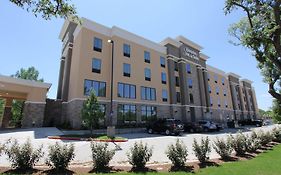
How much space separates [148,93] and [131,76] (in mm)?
4483

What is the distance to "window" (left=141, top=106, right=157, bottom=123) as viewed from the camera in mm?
29234

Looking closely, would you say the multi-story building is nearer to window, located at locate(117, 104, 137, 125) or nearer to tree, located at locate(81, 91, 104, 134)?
window, located at locate(117, 104, 137, 125)

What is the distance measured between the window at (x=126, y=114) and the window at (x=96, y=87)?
3502mm

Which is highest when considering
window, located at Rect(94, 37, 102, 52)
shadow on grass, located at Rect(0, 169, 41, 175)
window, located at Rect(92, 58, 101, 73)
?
window, located at Rect(94, 37, 102, 52)

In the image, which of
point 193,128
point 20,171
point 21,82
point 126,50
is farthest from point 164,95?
point 20,171

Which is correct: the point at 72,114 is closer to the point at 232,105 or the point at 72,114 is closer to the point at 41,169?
the point at 41,169

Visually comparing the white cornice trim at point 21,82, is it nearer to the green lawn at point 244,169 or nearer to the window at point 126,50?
the window at point 126,50

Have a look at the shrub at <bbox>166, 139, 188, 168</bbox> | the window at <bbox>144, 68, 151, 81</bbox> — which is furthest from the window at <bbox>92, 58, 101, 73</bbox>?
the shrub at <bbox>166, 139, 188, 168</bbox>

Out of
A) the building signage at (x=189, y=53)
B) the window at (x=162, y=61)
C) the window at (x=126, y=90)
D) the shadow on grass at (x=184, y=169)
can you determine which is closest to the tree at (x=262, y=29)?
the shadow on grass at (x=184, y=169)

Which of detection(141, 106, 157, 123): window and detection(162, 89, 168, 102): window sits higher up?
detection(162, 89, 168, 102): window

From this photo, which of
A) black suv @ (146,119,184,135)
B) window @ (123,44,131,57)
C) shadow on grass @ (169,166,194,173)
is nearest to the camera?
shadow on grass @ (169,166,194,173)

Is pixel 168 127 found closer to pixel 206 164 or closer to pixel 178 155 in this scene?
pixel 206 164

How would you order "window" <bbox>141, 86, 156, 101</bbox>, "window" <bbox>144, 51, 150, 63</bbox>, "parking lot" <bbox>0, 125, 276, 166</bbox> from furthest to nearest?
"window" <bbox>144, 51, 150, 63</bbox>, "window" <bbox>141, 86, 156, 101</bbox>, "parking lot" <bbox>0, 125, 276, 166</bbox>

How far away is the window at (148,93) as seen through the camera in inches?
1186
